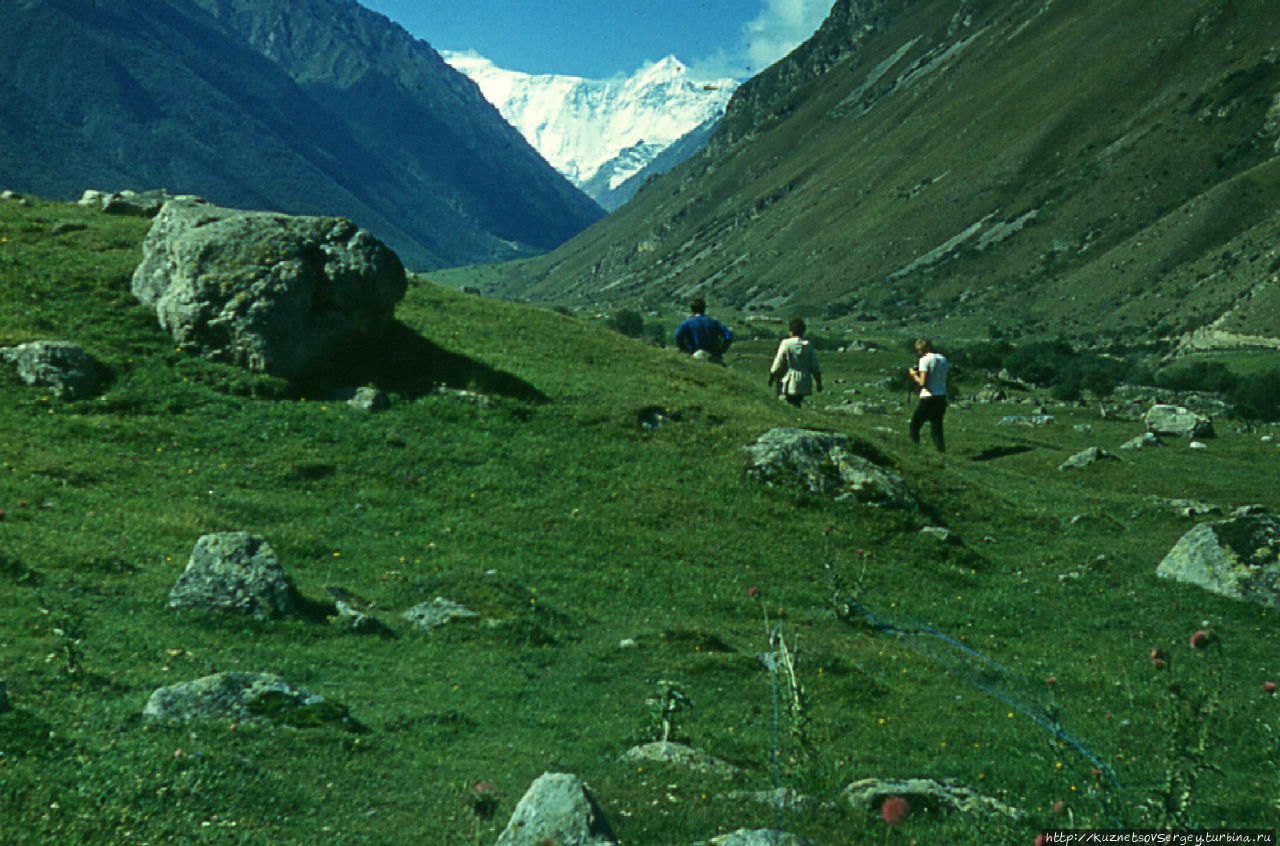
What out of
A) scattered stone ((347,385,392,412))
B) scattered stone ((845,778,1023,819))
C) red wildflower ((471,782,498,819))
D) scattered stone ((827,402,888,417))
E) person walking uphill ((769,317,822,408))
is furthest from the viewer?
scattered stone ((827,402,888,417))

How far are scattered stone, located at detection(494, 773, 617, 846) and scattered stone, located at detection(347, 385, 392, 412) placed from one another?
1983 cm

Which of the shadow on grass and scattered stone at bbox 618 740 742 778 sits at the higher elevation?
the shadow on grass

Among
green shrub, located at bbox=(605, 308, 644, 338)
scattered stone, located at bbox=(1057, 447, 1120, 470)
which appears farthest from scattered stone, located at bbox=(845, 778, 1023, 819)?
green shrub, located at bbox=(605, 308, 644, 338)

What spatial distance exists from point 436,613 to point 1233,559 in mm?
16464

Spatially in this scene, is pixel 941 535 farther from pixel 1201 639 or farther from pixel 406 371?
pixel 1201 639

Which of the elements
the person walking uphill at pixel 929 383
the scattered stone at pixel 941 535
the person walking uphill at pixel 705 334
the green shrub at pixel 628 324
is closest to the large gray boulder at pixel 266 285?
the person walking uphill at pixel 705 334

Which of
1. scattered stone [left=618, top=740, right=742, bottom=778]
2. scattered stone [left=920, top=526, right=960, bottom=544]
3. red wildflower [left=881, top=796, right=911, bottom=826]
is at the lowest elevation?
scattered stone [left=618, top=740, right=742, bottom=778]

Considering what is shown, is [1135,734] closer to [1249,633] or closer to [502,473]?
[1249,633]

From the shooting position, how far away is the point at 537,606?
59.3 ft

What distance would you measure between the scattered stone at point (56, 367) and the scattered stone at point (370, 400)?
19.9ft

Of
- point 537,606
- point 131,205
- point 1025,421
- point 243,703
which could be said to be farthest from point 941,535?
point 131,205

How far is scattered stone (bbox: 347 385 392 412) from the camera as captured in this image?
2714 centimetres

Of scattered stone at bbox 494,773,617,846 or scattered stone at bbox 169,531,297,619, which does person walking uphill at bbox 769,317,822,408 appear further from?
scattered stone at bbox 494,773,617,846

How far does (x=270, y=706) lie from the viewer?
11312mm
